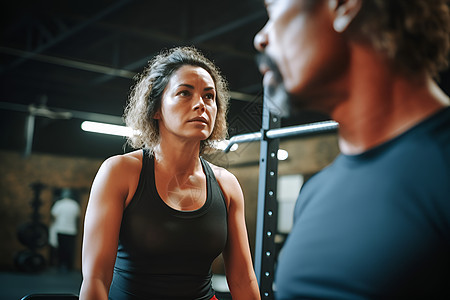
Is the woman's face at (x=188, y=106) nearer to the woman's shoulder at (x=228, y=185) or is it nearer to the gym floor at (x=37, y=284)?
the woman's shoulder at (x=228, y=185)

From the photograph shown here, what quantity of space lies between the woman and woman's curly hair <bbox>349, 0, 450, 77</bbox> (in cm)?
87

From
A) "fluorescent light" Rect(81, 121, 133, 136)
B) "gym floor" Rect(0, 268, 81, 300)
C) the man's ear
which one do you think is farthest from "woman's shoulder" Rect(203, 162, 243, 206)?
"fluorescent light" Rect(81, 121, 133, 136)

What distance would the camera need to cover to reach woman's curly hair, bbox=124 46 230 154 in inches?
66.7

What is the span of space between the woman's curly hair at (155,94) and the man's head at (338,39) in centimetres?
92

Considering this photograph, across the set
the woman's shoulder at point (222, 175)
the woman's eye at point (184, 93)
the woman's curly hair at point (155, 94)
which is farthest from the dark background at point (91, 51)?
the woman's eye at point (184, 93)

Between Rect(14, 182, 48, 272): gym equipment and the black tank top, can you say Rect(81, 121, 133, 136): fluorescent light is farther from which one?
the black tank top

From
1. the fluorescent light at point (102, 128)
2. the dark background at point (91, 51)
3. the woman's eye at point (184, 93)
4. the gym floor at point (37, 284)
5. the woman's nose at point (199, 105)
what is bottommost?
the gym floor at point (37, 284)

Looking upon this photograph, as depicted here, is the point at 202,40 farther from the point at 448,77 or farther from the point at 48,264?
the point at 48,264

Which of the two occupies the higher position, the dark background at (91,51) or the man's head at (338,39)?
the dark background at (91,51)

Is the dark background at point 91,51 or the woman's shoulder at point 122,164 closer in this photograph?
the woman's shoulder at point 122,164

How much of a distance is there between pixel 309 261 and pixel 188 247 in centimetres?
82

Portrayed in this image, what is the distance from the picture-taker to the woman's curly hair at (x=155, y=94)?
169 centimetres

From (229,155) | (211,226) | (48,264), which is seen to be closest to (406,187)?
(211,226)

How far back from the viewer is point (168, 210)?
4.92 ft
